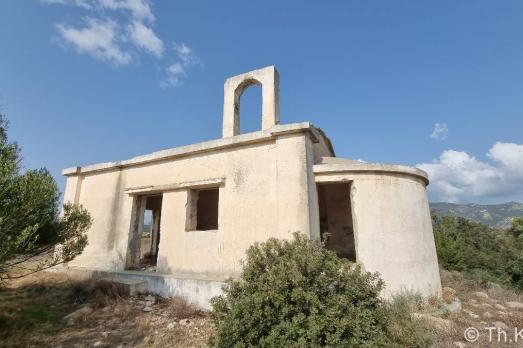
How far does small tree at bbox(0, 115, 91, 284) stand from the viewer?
4977 mm

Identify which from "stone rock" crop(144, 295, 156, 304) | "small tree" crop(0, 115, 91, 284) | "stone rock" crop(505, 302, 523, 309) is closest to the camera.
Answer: "small tree" crop(0, 115, 91, 284)

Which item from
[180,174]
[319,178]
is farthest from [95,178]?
[319,178]

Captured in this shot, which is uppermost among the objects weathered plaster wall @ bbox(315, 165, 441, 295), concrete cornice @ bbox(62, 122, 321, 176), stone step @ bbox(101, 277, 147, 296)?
concrete cornice @ bbox(62, 122, 321, 176)

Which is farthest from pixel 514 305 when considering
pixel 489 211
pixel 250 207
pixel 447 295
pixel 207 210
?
pixel 489 211

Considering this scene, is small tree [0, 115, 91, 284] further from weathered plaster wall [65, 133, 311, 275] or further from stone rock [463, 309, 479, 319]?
stone rock [463, 309, 479, 319]

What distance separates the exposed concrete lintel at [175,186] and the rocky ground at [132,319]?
2.73m

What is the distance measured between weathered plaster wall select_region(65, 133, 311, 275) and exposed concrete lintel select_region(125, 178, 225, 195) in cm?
13

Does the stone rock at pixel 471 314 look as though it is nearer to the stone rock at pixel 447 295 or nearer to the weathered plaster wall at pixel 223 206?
the stone rock at pixel 447 295

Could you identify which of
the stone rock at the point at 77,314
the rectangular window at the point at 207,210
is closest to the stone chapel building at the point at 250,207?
the stone rock at the point at 77,314

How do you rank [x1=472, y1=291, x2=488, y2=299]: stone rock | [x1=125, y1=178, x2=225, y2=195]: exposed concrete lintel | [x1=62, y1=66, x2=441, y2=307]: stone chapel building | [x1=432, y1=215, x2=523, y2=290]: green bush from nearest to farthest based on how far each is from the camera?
[x1=62, y1=66, x2=441, y2=307]: stone chapel building < [x1=125, y1=178, x2=225, y2=195]: exposed concrete lintel < [x1=472, y1=291, x2=488, y2=299]: stone rock < [x1=432, y1=215, x2=523, y2=290]: green bush

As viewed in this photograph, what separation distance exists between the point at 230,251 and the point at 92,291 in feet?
12.1

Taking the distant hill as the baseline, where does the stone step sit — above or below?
below

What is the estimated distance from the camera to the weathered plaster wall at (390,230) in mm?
6883

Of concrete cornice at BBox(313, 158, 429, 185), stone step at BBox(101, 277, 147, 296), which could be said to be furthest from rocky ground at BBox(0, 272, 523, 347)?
concrete cornice at BBox(313, 158, 429, 185)
